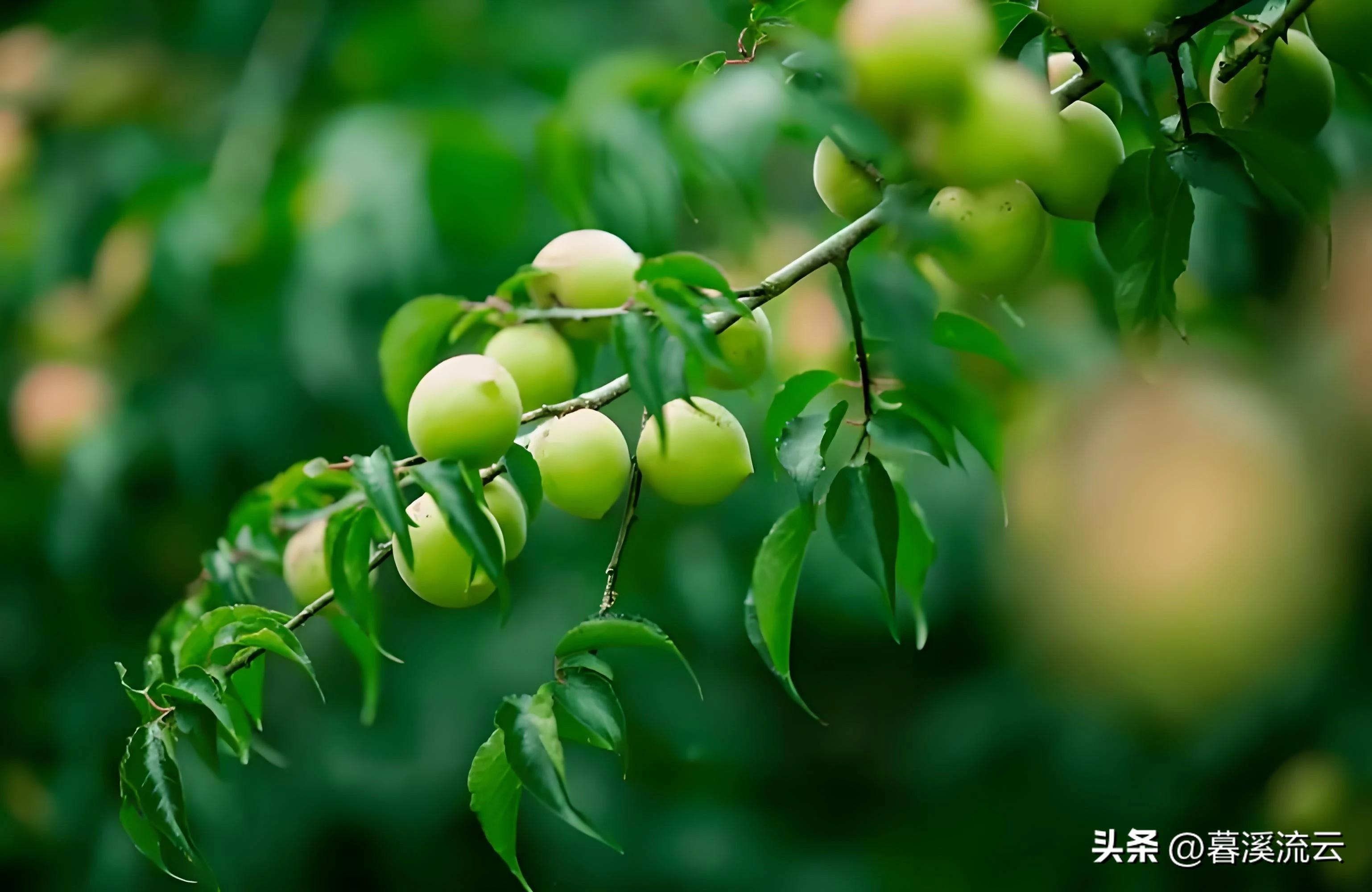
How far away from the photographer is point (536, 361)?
34cm

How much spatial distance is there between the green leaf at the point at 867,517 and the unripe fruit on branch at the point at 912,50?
0.09m

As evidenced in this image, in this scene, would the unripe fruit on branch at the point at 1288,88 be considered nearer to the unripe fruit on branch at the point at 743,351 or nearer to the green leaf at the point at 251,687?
the unripe fruit on branch at the point at 743,351

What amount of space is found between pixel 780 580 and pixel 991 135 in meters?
0.12

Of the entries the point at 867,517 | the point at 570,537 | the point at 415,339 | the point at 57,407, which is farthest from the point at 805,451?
the point at 57,407

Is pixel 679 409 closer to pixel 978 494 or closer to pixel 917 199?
pixel 917 199

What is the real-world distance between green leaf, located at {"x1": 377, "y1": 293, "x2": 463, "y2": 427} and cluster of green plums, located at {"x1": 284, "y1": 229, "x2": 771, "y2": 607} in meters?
0.02

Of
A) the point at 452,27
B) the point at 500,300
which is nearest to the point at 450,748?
the point at 452,27

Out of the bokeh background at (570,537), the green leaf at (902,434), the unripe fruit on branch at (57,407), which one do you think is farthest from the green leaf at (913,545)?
the unripe fruit on branch at (57,407)

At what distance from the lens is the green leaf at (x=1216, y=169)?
29 cm

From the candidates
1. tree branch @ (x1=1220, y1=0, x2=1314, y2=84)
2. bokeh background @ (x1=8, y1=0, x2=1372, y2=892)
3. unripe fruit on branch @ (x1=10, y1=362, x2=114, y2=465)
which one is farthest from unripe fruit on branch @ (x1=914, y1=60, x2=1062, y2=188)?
unripe fruit on branch @ (x1=10, y1=362, x2=114, y2=465)

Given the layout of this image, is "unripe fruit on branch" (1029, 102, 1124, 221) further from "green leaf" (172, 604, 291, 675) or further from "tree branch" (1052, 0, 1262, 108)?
"green leaf" (172, 604, 291, 675)

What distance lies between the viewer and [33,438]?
1174mm

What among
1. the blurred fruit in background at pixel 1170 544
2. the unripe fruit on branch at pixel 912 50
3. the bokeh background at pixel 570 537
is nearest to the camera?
the unripe fruit on branch at pixel 912 50

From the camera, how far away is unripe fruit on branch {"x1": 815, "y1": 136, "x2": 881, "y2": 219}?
32 cm
